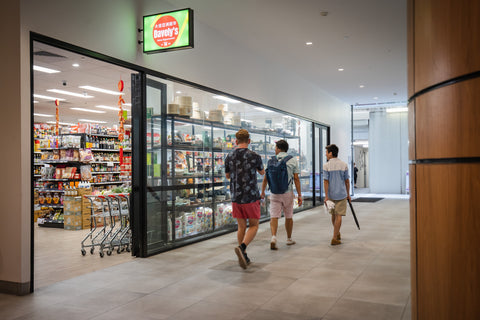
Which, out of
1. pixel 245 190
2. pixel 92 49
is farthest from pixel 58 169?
pixel 245 190

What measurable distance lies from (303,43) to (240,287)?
5.62m

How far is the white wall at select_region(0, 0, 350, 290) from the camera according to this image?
13.1ft

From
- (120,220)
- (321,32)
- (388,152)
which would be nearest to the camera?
(120,220)

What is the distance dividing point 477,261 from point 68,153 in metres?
9.44

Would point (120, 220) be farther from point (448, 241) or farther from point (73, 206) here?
point (448, 241)

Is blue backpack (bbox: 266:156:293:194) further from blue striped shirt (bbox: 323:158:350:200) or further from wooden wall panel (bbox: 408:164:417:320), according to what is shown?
wooden wall panel (bbox: 408:164:417:320)

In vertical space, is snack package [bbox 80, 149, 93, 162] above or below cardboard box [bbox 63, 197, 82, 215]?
above

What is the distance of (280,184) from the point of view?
599cm

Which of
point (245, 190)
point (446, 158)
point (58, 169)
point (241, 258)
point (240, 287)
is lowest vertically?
point (240, 287)

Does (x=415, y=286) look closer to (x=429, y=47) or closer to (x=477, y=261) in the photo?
(x=477, y=261)

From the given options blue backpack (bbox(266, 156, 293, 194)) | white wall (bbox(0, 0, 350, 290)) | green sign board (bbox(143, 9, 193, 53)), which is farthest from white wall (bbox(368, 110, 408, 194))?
green sign board (bbox(143, 9, 193, 53))

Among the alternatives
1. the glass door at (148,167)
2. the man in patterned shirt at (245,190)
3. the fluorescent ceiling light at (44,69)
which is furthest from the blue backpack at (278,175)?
the fluorescent ceiling light at (44,69)

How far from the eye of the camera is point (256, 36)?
7.70 m

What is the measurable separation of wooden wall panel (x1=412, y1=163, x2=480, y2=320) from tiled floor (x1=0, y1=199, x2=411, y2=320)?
1.10 meters
